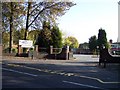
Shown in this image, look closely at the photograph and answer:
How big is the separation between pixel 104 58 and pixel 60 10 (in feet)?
55.2

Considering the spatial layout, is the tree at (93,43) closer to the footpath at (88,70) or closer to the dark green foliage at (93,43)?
the dark green foliage at (93,43)

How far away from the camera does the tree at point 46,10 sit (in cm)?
4331

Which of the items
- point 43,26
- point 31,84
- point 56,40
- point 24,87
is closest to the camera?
point 24,87

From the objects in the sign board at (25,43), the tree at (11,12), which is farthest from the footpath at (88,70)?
the tree at (11,12)

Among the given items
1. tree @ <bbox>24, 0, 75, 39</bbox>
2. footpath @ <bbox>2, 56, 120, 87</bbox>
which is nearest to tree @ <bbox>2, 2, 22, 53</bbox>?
tree @ <bbox>24, 0, 75, 39</bbox>

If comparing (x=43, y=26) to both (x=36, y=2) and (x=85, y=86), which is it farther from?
(x=85, y=86)

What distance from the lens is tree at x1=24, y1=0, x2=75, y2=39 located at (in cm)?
4331

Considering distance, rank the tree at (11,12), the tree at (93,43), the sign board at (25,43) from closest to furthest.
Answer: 1. the tree at (11,12)
2. the sign board at (25,43)
3. the tree at (93,43)

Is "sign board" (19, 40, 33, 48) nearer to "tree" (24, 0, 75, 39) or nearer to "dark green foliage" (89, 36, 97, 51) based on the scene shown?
"tree" (24, 0, 75, 39)

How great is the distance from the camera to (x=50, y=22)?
44406 millimetres

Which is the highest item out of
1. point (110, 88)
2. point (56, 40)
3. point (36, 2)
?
point (36, 2)

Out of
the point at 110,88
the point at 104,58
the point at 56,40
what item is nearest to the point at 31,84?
the point at 110,88

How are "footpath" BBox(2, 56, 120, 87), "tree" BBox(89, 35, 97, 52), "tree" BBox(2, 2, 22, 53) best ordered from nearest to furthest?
1. "footpath" BBox(2, 56, 120, 87)
2. "tree" BBox(2, 2, 22, 53)
3. "tree" BBox(89, 35, 97, 52)

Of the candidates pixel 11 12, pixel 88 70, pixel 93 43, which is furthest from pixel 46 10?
pixel 93 43
